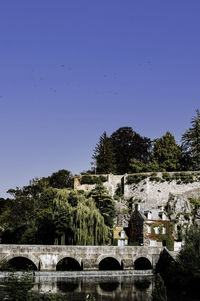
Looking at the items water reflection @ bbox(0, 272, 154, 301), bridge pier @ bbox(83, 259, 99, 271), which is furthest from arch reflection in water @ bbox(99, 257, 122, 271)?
water reflection @ bbox(0, 272, 154, 301)

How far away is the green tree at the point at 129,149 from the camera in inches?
2744

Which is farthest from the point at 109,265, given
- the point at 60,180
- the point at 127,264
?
the point at 60,180

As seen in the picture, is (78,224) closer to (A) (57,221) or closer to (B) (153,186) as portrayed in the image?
(A) (57,221)

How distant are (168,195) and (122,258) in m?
22.7

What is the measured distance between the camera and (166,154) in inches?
2496

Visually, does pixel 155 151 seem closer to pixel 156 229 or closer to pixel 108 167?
pixel 108 167

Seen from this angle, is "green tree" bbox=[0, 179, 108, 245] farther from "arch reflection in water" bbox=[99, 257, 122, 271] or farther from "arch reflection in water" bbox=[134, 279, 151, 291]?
"arch reflection in water" bbox=[134, 279, 151, 291]

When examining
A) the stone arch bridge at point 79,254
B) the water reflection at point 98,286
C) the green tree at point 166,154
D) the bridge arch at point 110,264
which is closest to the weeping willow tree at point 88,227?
the bridge arch at point 110,264

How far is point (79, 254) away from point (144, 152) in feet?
122

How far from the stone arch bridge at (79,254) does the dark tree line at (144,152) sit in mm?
25037

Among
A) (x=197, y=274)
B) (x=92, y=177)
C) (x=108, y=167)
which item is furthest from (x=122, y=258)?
(x=108, y=167)

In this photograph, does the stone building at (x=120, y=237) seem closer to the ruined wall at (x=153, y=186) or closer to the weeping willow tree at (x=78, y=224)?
the weeping willow tree at (x=78, y=224)

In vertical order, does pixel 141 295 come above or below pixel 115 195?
below

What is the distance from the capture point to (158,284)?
685 inches
